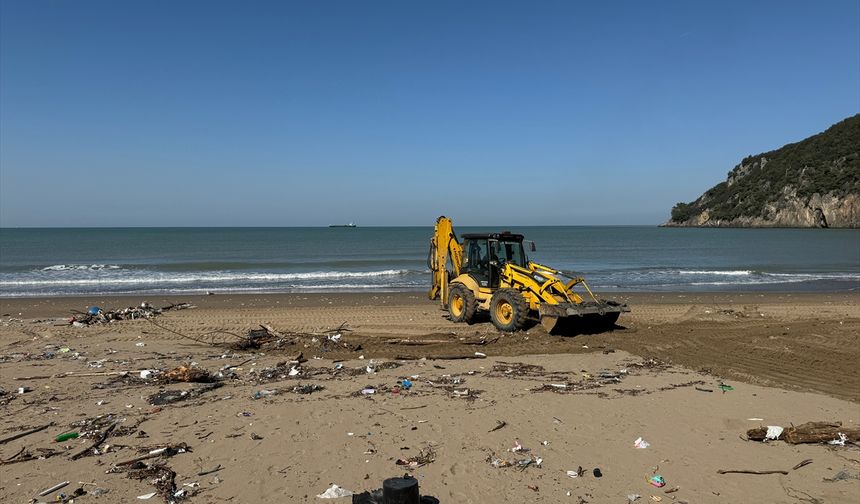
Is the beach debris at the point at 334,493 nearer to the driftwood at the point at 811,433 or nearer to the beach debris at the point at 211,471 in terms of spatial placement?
the beach debris at the point at 211,471

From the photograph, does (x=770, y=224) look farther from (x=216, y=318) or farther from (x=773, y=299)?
(x=216, y=318)

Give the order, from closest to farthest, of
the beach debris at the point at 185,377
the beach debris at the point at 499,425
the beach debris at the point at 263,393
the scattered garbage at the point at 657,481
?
the scattered garbage at the point at 657,481 → the beach debris at the point at 499,425 → the beach debris at the point at 263,393 → the beach debris at the point at 185,377

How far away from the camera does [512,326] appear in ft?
38.8

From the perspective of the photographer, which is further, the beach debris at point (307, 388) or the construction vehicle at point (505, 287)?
the construction vehicle at point (505, 287)

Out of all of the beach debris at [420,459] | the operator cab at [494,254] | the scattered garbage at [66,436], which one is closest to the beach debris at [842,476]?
the beach debris at [420,459]

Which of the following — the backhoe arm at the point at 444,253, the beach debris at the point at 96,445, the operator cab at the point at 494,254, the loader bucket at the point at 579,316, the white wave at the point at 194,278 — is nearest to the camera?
the beach debris at the point at 96,445

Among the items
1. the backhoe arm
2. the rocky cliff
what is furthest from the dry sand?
the rocky cliff

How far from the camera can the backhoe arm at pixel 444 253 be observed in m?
14.5

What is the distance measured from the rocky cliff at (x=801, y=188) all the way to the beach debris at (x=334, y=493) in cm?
11411

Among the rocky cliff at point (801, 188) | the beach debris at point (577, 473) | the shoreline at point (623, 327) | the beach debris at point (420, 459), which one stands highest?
the rocky cliff at point (801, 188)

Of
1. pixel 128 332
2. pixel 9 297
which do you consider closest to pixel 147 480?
pixel 128 332

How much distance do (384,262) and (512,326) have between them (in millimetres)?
26144

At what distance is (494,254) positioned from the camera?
13.1 metres

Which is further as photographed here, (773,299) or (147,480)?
(773,299)
